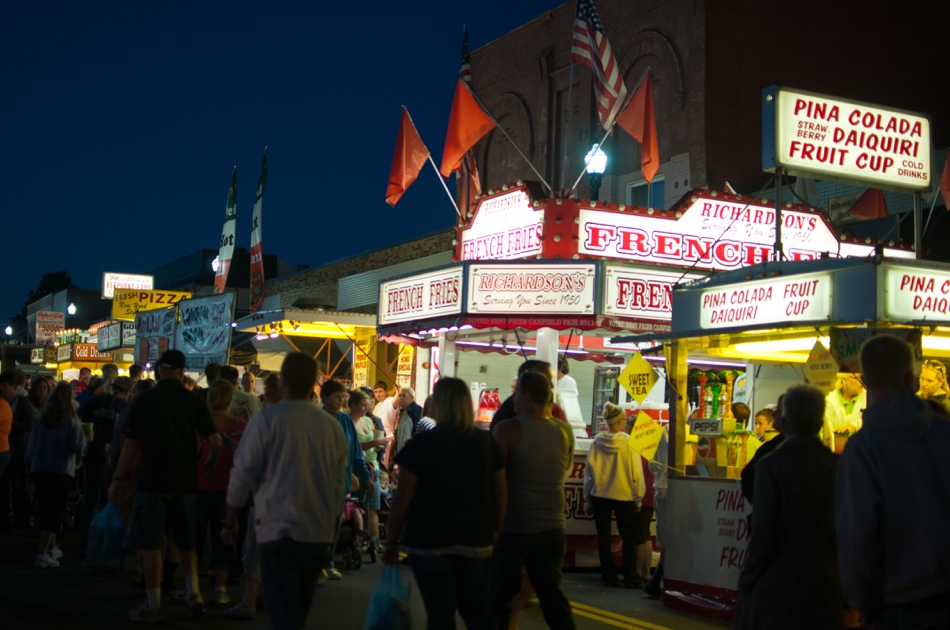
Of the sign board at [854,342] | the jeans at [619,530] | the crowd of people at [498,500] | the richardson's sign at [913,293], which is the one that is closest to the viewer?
the crowd of people at [498,500]

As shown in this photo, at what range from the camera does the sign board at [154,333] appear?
1992 cm

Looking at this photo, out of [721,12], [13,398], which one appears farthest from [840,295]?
[721,12]

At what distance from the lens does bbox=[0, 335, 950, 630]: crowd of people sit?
3971 mm

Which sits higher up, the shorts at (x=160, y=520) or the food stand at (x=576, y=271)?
the food stand at (x=576, y=271)

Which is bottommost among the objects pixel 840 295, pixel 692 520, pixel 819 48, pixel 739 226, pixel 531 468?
pixel 692 520

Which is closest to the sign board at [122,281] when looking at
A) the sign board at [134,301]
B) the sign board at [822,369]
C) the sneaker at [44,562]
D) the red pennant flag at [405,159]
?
the sign board at [134,301]

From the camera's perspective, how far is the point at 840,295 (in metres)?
Result: 8.99

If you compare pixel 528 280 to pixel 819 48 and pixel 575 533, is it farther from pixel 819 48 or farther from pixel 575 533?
pixel 819 48

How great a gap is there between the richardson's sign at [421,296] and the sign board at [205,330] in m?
2.47

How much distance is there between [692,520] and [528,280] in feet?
16.1

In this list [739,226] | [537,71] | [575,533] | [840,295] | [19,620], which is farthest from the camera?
[537,71]

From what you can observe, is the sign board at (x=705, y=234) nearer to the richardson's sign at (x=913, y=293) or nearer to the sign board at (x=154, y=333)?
the richardson's sign at (x=913, y=293)

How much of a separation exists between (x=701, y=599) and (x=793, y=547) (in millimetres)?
4874

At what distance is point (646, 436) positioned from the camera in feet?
38.0
